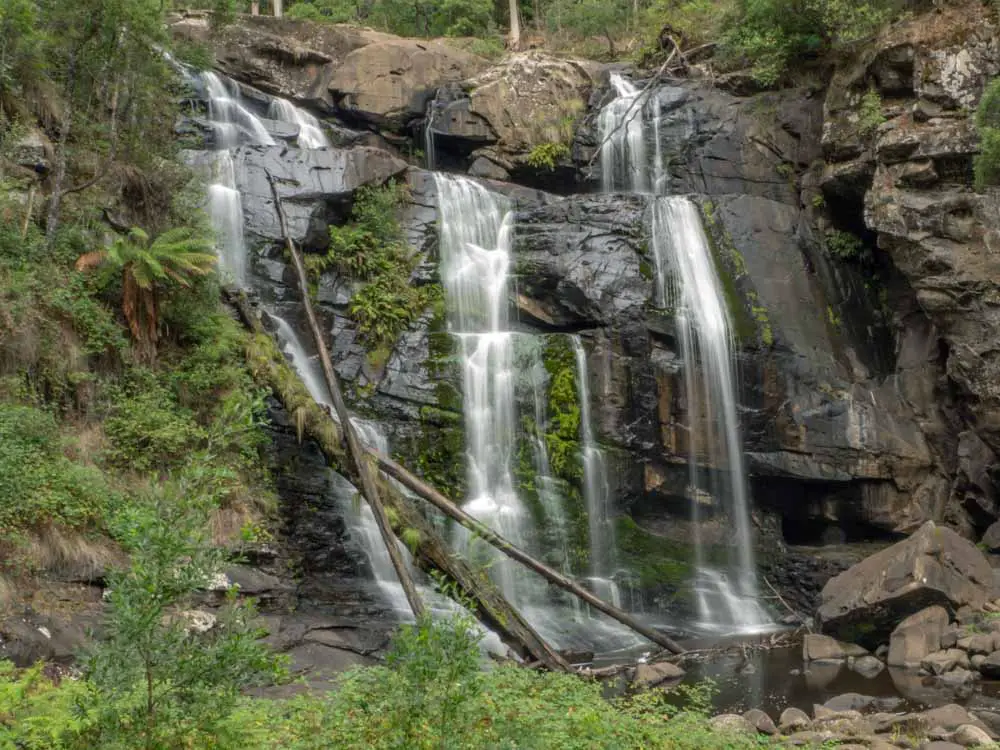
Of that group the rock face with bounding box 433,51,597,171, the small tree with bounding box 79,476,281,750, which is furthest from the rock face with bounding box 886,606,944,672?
the rock face with bounding box 433,51,597,171

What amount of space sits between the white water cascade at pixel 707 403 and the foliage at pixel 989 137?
483 cm

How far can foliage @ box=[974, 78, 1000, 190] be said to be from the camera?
45.4ft

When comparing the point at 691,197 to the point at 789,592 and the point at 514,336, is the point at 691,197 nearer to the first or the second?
the point at 514,336

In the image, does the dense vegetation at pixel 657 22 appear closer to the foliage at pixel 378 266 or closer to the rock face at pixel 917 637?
the foliage at pixel 378 266

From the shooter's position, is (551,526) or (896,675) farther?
(551,526)

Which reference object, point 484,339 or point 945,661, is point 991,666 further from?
point 484,339

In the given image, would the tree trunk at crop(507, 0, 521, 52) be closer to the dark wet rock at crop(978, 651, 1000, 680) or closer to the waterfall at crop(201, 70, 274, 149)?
the waterfall at crop(201, 70, 274, 149)

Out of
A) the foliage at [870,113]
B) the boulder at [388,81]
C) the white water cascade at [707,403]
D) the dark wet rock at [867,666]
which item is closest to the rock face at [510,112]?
the boulder at [388,81]

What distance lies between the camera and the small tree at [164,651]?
162 inches

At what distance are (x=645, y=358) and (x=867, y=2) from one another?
1012cm

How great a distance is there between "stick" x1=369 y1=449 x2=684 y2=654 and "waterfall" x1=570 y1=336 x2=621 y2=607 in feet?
9.11

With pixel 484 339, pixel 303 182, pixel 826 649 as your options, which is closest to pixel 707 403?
pixel 484 339

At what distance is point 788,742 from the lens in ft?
25.4

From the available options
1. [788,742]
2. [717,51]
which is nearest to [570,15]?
[717,51]
